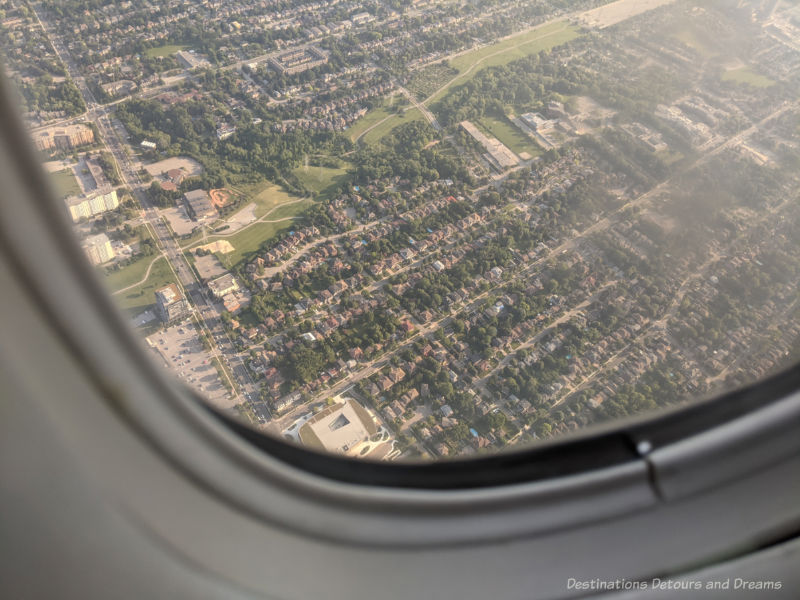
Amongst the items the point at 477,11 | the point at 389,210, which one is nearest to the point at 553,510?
the point at 389,210

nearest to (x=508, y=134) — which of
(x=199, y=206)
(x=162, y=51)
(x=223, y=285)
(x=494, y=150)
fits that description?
(x=494, y=150)

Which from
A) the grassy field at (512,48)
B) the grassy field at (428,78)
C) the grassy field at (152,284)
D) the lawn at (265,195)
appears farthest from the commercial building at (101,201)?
the grassy field at (512,48)

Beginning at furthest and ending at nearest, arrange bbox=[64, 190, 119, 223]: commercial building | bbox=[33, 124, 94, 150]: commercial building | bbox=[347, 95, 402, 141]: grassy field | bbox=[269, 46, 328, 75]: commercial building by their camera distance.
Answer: bbox=[269, 46, 328, 75]: commercial building < bbox=[347, 95, 402, 141]: grassy field < bbox=[33, 124, 94, 150]: commercial building < bbox=[64, 190, 119, 223]: commercial building

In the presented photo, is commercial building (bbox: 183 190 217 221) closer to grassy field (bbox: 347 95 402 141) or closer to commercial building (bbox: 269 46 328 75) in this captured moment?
grassy field (bbox: 347 95 402 141)

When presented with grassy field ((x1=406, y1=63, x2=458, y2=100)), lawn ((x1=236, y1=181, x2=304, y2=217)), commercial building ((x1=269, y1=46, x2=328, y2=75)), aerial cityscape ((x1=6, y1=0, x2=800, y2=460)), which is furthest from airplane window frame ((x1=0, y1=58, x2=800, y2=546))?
commercial building ((x1=269, y1=46, x2=328, y2=75))

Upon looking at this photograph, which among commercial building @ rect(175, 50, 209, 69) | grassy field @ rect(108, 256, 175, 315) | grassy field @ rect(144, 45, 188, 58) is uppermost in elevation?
grassy field @ rect(144, 45, 188, 58)
